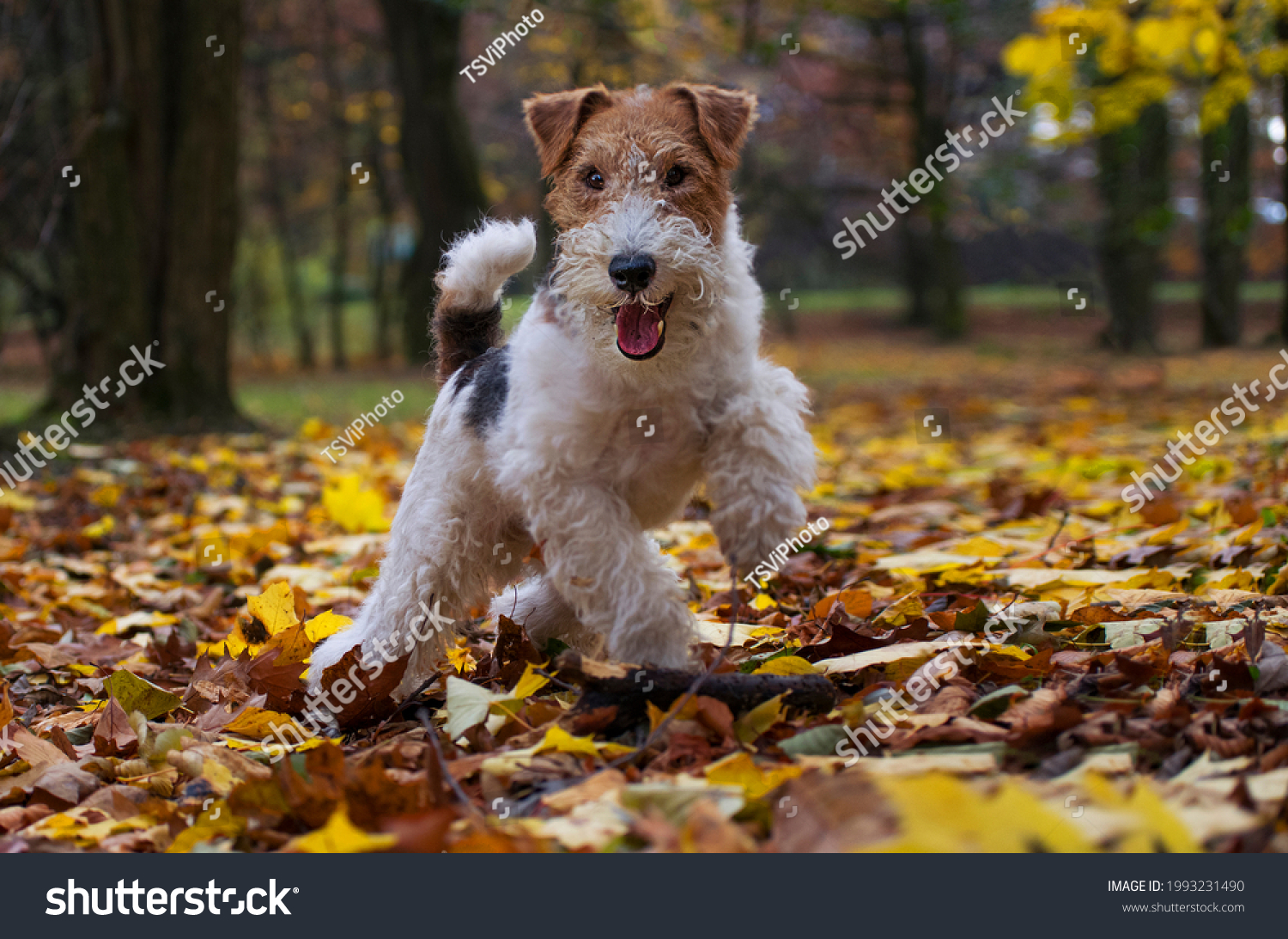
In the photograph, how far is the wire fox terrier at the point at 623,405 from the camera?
9.93ft

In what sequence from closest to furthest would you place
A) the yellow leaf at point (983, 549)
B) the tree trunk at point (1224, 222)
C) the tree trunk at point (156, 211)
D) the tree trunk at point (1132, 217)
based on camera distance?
the yellow leaf at point (983, 549) < the tree trunk at point (156, 211) < the tree trunk at point (1224, 222) < the tree trunk at point (1132, 217)

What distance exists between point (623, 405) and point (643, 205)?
556 millimetres

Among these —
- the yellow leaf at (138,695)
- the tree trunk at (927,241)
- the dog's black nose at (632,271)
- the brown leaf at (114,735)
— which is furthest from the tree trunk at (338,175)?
the dog's black nose at (632,271)

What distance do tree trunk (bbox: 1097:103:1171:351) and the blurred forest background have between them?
8 centimetres

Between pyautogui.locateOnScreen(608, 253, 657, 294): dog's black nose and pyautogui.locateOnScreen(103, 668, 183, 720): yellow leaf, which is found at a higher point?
pyautogui.locateOnScreen(608, 253, 657, 294): dog's black nose

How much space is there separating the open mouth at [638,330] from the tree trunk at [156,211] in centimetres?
833

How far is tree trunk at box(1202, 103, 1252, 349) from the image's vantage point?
45.4ft

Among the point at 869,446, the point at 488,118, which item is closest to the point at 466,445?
the point at 869,446

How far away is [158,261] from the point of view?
33.9ft

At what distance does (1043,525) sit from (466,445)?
302cm

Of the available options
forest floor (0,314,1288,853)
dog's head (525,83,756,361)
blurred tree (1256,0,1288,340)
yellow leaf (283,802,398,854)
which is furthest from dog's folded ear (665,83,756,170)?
blurred tree (1256,0,1288,340)

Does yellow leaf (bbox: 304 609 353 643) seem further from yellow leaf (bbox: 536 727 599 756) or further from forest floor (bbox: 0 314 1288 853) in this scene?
yellow leaf (bbox: 536 727 599 756)

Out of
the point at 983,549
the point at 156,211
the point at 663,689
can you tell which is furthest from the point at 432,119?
the point at 663,689

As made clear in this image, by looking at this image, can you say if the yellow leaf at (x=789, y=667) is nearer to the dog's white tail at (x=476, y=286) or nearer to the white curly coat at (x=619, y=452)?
the white curly coat at (x=619, y=452)
